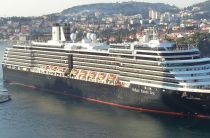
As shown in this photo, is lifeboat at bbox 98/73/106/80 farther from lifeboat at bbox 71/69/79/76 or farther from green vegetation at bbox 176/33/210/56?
green vegetation at bbox 176/33/210/56

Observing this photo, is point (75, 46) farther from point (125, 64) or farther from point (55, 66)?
point (125, 64)

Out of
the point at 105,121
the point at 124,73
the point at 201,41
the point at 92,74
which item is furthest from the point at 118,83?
the point at 201,41

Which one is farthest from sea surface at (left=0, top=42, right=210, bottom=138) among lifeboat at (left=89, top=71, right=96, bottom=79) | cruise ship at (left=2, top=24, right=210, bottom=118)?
lifeboat at (left=89, top=71, right=96, bottom=79)

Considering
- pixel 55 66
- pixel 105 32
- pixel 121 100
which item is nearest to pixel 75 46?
pixel 55 66

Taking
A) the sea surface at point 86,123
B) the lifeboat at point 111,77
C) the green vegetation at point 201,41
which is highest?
the green vegetation at point 201,41

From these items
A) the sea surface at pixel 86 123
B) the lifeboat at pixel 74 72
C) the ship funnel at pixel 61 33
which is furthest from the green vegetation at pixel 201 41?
the sea surface at pixel 86 123

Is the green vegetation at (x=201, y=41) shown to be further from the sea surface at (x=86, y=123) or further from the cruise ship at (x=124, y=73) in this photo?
the sea surface at (x=86, y=123)

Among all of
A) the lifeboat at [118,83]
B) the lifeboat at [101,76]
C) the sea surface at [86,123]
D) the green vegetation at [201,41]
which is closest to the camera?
the sea surface at [86,123]
